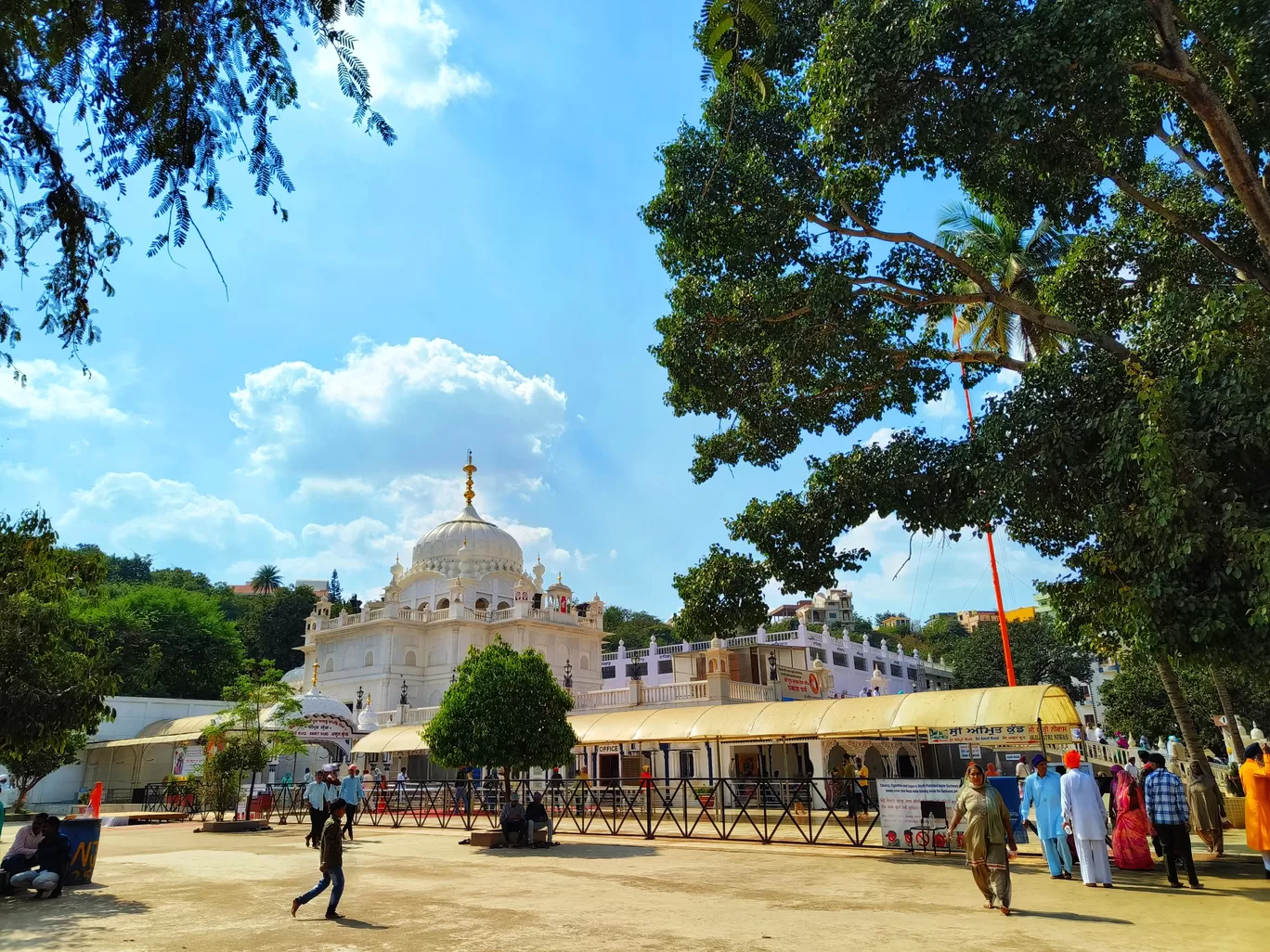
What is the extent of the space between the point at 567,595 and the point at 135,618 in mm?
27294

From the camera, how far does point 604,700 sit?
34656mm

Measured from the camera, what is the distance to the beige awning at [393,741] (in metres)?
30.5

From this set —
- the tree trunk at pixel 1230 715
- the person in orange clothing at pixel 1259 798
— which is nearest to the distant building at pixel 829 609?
the tree trunk at pixel 1230 715

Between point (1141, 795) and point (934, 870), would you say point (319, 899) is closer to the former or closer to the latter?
point (934, 870)

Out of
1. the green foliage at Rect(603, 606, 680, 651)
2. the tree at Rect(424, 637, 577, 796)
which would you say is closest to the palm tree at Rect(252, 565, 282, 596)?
the green foliage at Rect(603, 606, 680, 651)

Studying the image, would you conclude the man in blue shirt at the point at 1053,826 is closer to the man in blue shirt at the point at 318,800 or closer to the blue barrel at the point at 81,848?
the man in blue shirt at the point at 318,800

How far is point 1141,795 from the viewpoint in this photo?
40.2 feet

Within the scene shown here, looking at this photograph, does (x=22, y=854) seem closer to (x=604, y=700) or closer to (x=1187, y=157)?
(x=1187, y=157)

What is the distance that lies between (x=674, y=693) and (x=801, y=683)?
706 centimetres

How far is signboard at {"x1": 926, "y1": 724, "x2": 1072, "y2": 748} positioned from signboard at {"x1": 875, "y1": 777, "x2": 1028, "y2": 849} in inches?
66.0

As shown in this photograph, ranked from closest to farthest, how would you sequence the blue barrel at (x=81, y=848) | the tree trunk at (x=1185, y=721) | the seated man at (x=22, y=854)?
the seated man at (x=22, y=854) < the blue barrel at (x=81, y=848) < the tree trunk at (x=1185, y=721)

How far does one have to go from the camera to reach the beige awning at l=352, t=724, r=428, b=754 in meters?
30.5

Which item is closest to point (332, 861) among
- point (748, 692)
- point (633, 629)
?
point (748, 692)

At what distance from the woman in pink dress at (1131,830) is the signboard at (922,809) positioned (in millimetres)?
2845
